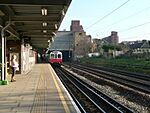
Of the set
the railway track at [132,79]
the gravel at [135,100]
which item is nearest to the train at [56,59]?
the railway track at [132,79]

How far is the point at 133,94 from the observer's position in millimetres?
22844

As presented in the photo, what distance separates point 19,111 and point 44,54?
3866 inches

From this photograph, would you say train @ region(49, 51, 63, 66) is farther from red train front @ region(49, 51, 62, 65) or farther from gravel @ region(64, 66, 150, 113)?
gravel @ region(64, 66, 150, 113)

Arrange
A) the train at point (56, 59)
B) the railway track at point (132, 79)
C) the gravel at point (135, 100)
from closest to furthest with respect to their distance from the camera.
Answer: the gravel at point (135, 100), the railway track at point (132, 79), the train at point (56, 59)

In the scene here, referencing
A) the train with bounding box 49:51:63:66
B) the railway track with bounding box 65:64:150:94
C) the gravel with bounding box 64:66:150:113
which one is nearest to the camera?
the gravel with bounding box 64:66:150:113

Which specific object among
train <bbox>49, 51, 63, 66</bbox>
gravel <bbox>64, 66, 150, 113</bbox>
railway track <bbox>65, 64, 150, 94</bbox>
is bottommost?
gravel <bbox>64, 66, 150, 113</bbox>

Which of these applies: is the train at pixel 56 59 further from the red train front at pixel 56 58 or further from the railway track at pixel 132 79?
the railway track at pixel 132 79

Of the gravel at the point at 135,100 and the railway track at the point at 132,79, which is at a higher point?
the railway track at the point at 132,79

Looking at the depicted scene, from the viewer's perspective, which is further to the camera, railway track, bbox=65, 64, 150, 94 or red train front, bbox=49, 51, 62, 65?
red train front, bbox=49, 51, 62, 65

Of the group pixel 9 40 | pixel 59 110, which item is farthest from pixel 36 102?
pixel 9 40

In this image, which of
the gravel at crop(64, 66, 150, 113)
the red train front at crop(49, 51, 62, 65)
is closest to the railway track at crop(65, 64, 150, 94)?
the gravel at crop(64, 66, 150, 113)

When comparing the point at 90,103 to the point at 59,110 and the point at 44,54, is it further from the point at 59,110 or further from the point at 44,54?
the point at 44,54

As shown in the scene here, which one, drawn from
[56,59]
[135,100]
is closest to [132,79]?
[135,100]

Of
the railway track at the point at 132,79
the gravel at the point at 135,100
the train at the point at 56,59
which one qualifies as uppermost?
the train at the point at 56,59
